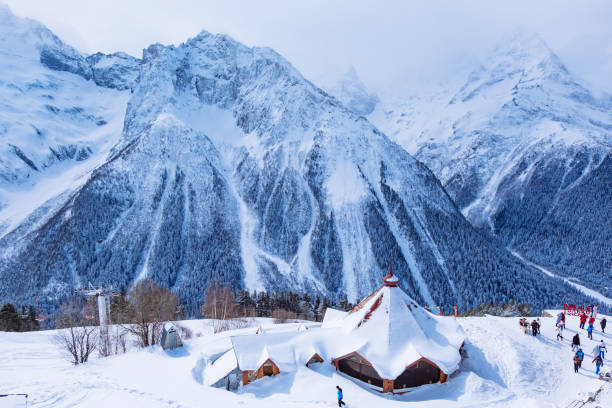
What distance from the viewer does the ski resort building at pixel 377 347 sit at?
138 ft

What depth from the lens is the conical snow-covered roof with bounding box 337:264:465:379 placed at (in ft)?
138

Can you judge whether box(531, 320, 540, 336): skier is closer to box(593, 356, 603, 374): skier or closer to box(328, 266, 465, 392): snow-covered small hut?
box(593, 356, 603, 374): skier

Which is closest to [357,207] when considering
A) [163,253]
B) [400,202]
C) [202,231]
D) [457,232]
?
[400,202]

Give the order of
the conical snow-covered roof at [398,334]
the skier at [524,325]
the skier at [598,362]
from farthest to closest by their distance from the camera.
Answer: the skier at [524,325], the conical snow-covered roof at [398,334], the skier at [598,362]

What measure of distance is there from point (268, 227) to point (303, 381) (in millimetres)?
126166

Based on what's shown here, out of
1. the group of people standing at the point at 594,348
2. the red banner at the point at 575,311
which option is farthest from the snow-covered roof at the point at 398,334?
the red banner at the point at 575,311

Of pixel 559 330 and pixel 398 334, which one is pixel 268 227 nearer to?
pixel 398 334

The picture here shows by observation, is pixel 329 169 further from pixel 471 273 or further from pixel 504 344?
pixel 504 344

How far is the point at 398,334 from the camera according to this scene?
148 ft

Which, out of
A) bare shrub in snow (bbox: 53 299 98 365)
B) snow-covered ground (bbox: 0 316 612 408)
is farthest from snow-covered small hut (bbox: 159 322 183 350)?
bare shrub in snow (bbox: 53 299 98 365)

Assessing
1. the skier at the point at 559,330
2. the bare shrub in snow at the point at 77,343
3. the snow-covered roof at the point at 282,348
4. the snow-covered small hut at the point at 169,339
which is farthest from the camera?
the snow-covered small hut at the point at 169,339

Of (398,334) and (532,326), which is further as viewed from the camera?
(532,326)

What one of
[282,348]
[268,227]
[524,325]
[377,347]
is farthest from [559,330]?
[268,227]

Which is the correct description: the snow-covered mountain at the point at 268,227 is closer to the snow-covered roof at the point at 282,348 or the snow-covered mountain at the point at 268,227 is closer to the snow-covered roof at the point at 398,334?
the snow-covered roof at the point at 398,334
